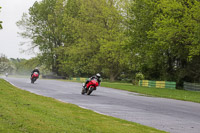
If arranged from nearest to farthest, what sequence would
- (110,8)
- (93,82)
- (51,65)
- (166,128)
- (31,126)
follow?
(31,126)
(166,128)
(93,82)
(110,8)
(51,65)

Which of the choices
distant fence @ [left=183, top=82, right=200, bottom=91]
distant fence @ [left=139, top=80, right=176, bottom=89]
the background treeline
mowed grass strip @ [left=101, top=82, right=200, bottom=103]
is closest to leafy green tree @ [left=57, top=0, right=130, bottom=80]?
the background treeline

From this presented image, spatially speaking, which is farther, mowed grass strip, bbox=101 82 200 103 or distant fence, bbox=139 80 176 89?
distant fence, bbox=139 80 176 89

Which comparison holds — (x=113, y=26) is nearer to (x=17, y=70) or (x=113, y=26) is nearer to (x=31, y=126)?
(x=31, y=126)

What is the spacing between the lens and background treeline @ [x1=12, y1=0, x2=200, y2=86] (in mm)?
37656

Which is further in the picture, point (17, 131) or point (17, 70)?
point (17, 70)

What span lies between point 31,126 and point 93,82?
1550cm

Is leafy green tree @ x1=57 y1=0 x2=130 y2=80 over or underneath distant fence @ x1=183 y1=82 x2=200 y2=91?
over

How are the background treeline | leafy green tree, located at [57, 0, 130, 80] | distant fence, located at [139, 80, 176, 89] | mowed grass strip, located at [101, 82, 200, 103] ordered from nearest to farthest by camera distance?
mowed grass strip, located at [101, 82, 200, 103]
the background treeline
distant fence, located at [139, 80, 176, 89]
leafy green tree, located at [57, 0, 130, 80]

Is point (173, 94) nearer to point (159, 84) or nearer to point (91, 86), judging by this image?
point (91, 86)

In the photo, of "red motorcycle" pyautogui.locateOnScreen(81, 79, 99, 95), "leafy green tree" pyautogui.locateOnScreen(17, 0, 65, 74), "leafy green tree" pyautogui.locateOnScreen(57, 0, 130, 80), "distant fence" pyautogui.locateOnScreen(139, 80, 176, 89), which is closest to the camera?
"red motorcycle" pyautogui.locateOnScreen(81, 79, 99, 95)

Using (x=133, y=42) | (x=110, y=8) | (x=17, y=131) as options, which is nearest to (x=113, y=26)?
(x=110, y=8)

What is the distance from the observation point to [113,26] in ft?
197

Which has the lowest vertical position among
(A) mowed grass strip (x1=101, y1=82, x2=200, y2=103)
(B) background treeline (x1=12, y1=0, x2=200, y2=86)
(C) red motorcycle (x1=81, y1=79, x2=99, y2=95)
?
→ (A) mowed grass strip (x1=101, y1=82, x2=200, y2=103)

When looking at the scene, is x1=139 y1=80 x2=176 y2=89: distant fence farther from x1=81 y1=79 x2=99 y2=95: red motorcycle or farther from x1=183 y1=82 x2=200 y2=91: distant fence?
x1=81 y1=79 x2=99 y2=95: red motorcycle
